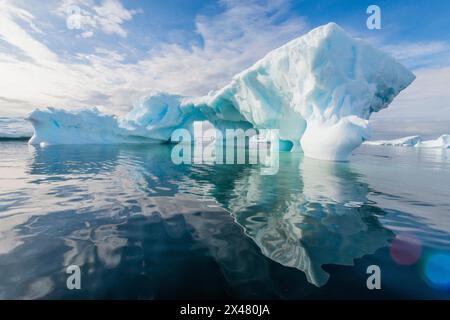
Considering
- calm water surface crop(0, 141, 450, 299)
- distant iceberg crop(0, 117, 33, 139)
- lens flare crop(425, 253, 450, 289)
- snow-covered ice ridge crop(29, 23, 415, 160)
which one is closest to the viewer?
calm water surface crop(0, 141, 450, 299)

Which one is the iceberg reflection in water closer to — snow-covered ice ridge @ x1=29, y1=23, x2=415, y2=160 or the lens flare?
the lens flare

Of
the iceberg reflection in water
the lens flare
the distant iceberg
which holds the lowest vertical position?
the lens flare

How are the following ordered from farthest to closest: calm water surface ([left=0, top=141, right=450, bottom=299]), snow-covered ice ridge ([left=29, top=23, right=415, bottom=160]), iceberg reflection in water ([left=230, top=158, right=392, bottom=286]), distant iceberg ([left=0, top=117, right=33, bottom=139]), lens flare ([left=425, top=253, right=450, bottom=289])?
distant iceberg ([left=0, top=117, right=33, bottom=139])
snow-covered ice ridge ([left=29, top=23, right=415, bottom=160])
iceberg reflection in water ([left=230, top=158, right=392, bottom=286])
lens flare ([left=425, top=253, right=450, bottom=289])
calm water surface ([left=0, top=141, right=450, bottom=299])

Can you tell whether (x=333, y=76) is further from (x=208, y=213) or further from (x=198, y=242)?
(x=198, y=242)

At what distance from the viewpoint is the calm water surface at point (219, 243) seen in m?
2.16

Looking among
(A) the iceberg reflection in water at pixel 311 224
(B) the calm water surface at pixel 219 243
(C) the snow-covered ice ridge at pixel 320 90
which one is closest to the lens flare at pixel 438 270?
(B) the calm water surface at pixel 219 243

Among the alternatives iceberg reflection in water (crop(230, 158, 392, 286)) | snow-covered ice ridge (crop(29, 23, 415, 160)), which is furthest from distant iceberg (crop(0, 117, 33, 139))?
iceberg reflection in water (crop(230, 158, 392, 286))

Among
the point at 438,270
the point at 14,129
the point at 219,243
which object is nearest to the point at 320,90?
the point at 438,270

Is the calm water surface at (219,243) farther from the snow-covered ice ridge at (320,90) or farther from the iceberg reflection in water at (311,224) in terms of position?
the snow-covered ice ridge at (320,90)

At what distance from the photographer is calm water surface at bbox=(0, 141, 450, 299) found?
2.16 metres

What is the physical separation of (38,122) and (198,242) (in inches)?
1163
